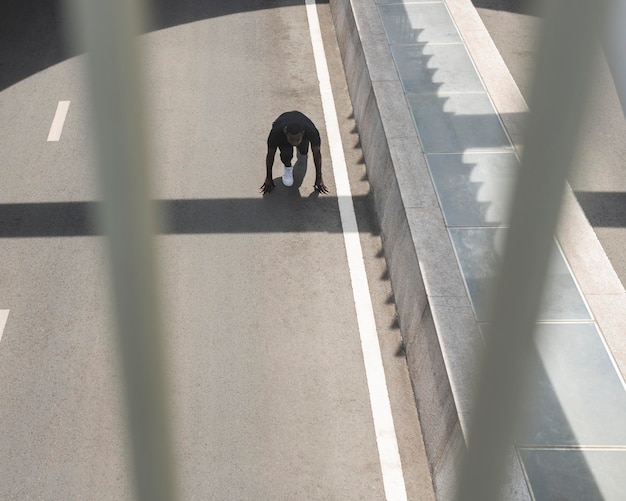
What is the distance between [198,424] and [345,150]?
436cm

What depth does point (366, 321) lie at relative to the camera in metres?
7.71

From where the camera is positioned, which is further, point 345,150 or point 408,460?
point 345,150

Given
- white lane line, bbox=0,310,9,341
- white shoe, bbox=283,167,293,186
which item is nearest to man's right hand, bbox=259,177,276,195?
white shoe, bbox=283,167,293,186

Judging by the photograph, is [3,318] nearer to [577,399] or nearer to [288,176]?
[288,176]

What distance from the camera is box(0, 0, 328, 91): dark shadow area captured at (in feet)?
38.8

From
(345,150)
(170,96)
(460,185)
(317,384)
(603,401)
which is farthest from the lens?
(170,96)

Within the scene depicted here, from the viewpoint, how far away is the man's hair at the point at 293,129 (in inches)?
337

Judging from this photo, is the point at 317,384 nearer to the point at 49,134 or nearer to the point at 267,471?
the point at 267,471

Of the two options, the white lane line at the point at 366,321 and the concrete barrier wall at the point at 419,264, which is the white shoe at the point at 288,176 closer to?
the white lane line at the point at 366,321

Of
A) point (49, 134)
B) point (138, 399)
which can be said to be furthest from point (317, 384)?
point (138, 399)

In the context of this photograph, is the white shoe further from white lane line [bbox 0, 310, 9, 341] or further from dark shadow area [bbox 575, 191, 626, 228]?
white lane line [bbox 0, 310, 9, 341]

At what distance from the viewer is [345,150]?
998 cm

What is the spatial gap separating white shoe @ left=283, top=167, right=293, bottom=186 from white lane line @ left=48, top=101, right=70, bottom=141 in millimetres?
3024

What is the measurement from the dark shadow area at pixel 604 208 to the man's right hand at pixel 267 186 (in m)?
3.34
